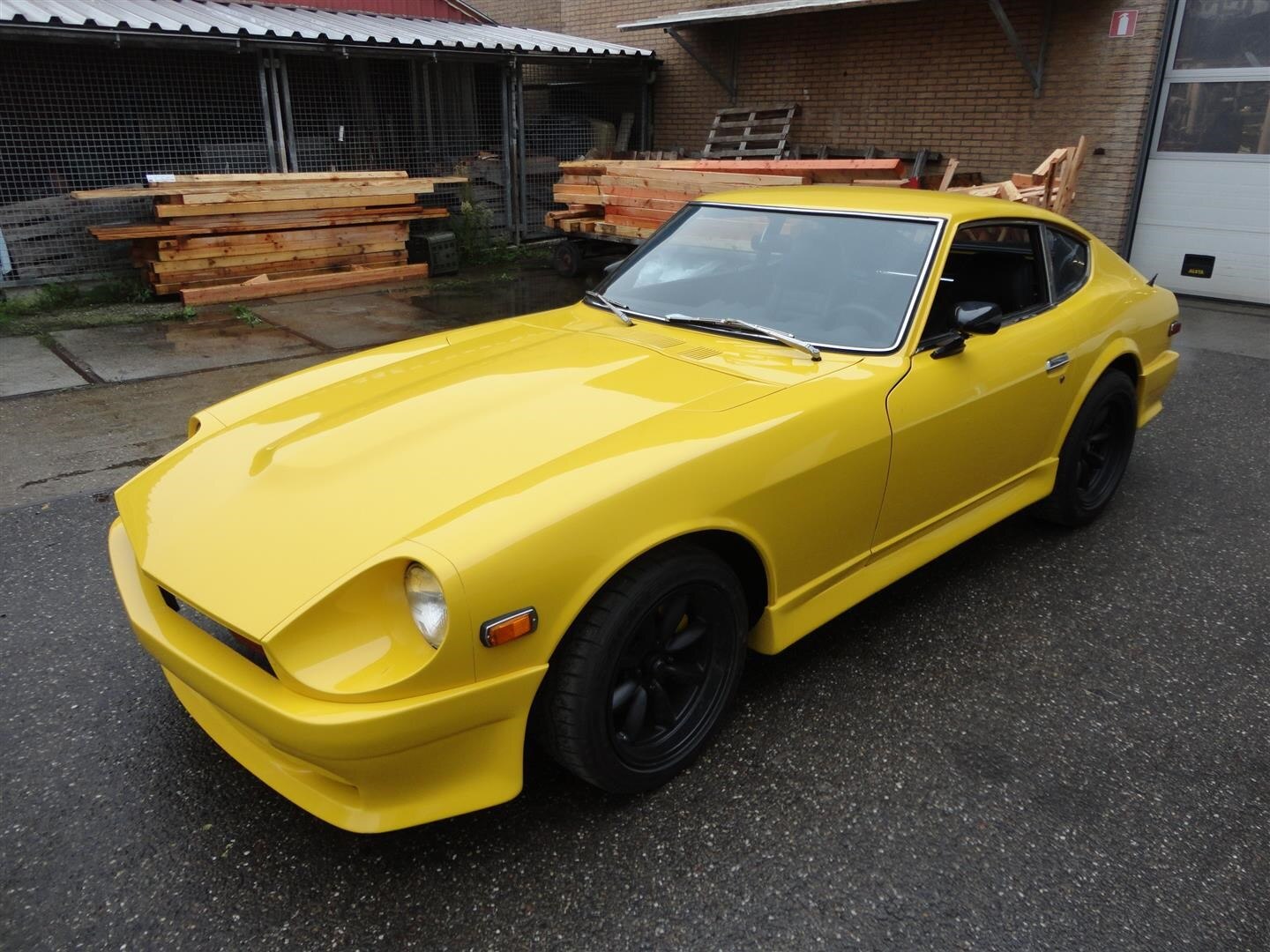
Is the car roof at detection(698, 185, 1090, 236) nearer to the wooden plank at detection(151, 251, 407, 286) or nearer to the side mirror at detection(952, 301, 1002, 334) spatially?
the side mirror at detection(952, 301, 1002, 334)

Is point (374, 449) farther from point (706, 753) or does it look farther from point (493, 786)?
point (706, 753)

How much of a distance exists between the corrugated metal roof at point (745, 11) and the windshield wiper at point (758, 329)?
26.3 feet

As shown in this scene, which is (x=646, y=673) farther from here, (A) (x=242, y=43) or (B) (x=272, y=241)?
(A) (x=242, y=43)

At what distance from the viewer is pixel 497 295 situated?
9.73 metres

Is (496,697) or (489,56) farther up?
(489,56)

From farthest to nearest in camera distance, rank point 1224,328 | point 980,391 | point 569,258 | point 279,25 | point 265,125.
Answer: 1. point 569,258
2. point 279,25
3. point 265,125
4. point 1224,328
5. point 980,391

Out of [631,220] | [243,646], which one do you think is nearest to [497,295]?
[631,220]

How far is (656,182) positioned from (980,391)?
7.48 m

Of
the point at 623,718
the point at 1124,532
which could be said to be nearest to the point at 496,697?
the point at 623,718

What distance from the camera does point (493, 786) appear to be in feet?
7.10

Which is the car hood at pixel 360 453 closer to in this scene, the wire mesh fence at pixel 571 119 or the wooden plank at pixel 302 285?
the wooden plank at pixel 302 285

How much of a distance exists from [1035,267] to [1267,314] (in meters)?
6.79

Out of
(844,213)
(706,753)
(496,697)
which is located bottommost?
(706,753)

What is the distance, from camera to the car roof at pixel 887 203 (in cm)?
339
